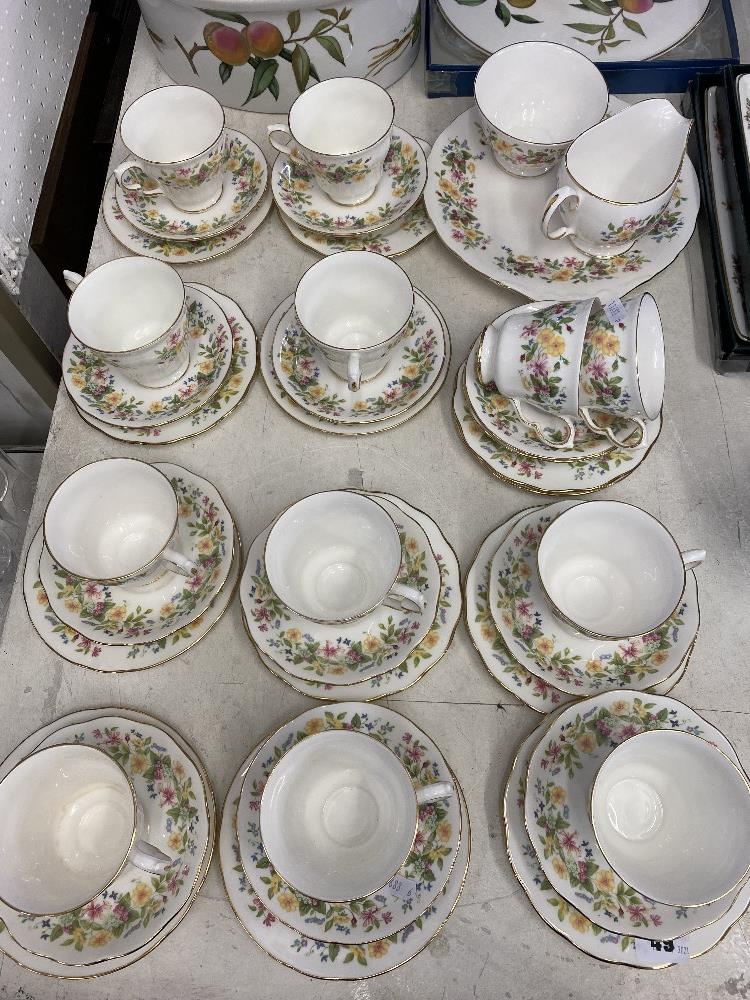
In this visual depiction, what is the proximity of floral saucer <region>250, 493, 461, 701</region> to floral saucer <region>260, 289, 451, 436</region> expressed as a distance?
16 centimetres

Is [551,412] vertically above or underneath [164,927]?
above

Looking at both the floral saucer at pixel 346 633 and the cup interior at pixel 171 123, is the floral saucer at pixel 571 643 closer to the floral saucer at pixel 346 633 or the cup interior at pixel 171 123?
the floral saucer at pixel 346 633

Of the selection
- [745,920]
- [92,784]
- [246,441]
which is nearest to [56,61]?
[246,441]

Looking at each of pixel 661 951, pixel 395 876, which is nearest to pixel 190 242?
pixel 395 876

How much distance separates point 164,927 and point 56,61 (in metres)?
1.28

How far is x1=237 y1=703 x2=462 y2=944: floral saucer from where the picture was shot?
61 cm

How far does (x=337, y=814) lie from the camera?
2.12ft

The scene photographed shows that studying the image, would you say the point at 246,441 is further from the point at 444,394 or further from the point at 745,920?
the point at 745,920

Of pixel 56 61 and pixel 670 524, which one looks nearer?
pixel 670 524

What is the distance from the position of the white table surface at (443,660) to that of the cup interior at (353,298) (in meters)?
0.09

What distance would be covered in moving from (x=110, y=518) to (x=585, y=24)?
3.05 feet

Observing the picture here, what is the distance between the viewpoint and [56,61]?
47.1 inches

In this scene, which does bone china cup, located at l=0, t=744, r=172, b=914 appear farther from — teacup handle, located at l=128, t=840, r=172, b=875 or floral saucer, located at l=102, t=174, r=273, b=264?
floral saucer, located at l=102, t=174, r=273, b=264

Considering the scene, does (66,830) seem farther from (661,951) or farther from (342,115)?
(342,115)
